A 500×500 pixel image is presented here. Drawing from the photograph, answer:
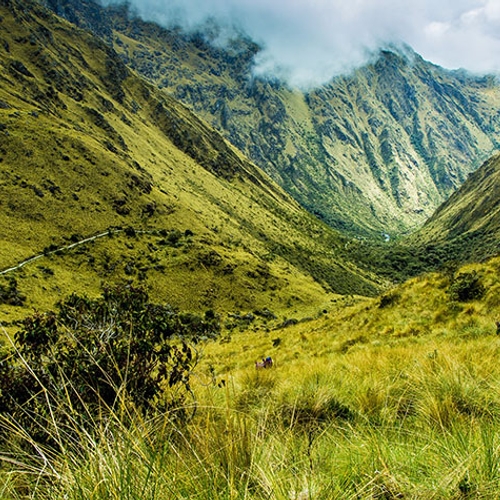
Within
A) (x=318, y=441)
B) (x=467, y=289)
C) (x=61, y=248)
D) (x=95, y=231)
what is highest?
(x=467, y=289)

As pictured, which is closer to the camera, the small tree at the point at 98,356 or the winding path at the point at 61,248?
the small tree at the point at 98,356

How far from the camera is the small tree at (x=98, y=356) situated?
16.1 feet

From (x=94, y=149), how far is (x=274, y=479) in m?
149

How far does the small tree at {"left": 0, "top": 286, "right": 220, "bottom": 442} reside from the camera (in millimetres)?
4922

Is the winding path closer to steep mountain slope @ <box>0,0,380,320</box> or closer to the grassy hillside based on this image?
steep mountain slope @ <box>0,0,380,320</box>

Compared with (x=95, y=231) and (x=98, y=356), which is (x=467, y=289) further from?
(x=95, y=231)

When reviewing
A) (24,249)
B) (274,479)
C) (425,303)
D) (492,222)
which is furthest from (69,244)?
(492,222)

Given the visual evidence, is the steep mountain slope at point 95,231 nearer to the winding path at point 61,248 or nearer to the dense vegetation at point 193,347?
the winding path at point 61,248

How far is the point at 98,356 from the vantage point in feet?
18.3

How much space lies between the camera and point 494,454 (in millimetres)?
2328

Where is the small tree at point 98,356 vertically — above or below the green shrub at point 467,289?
below

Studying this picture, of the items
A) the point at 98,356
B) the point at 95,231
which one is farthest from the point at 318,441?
the point at 95,231

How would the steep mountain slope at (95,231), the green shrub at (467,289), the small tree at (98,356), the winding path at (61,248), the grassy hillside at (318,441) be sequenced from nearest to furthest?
the grassy hillside at (318,441) → the small tree at (98,356) → the green shrub at (467,289) → the winding path at (61,248) → the steep mountain slope at (95,231)

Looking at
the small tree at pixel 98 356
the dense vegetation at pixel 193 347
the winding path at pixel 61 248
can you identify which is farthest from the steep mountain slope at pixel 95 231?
the small tree at pixel 98 356
